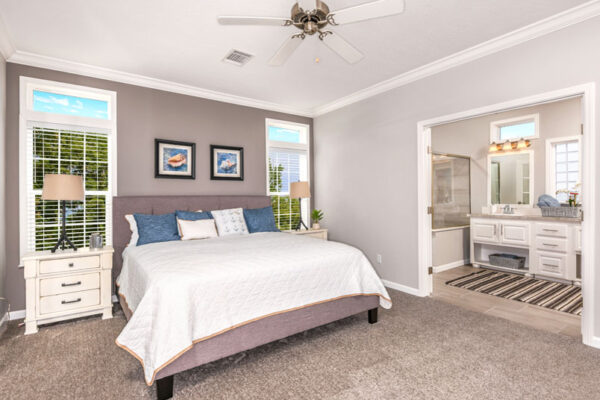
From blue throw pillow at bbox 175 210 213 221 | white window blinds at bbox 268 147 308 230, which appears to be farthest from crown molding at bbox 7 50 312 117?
blue throw pillow at bbox 175 210 213 221

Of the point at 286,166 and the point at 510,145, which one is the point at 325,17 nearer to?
the point at 286,166

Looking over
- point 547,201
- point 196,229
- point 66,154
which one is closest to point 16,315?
point 66,154

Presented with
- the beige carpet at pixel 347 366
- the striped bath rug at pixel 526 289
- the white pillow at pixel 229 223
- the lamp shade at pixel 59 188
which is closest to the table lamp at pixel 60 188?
the lamp shade at pixel 59 188

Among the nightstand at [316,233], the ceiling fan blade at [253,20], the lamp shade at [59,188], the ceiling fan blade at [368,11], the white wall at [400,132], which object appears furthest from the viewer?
the nightstand at [316,233]

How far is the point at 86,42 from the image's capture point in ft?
9.53

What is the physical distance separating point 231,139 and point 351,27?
2.42 m

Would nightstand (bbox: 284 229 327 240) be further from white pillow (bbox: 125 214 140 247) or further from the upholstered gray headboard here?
white pillow (bbox: 125 214 140 247)

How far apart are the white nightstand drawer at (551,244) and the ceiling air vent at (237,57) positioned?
14.9 feet

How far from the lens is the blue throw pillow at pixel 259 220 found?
160 inches

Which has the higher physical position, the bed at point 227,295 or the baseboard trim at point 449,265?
the bed at point 227,295

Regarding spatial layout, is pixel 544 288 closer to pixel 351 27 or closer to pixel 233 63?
pixel 351 27

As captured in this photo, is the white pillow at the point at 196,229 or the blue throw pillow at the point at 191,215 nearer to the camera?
the white pillow at the point at 196,229

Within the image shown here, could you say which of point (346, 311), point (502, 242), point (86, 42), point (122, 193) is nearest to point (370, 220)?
point (346, 311)

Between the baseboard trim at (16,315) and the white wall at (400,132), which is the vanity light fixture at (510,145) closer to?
the white wall at (400,132)
